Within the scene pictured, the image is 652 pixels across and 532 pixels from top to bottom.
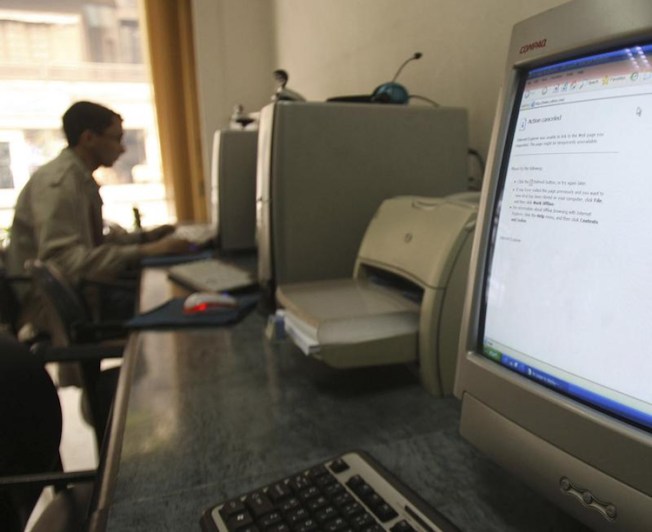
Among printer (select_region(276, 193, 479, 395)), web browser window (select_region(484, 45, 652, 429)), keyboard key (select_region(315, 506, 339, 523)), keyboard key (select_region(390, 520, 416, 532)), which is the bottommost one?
keyboard key (select_region(315, 506, 339, 523))

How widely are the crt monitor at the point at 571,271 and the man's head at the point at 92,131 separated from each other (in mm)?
1787

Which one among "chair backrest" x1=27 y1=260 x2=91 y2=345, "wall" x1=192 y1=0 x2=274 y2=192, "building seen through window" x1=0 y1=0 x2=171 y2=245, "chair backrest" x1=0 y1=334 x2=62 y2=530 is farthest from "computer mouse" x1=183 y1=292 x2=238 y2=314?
"building seen through window" x1=0 y1=0 x2=171 y2=245

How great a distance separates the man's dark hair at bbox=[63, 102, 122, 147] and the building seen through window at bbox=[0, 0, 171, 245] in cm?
A: 129

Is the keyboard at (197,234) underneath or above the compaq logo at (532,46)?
underneath

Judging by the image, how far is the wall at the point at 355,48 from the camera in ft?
3.51

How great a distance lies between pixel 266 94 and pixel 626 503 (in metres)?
3.18

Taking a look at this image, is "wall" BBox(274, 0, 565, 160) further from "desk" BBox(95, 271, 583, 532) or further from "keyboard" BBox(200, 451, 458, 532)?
"keyboard" BBox(200, 451, 458, 532)

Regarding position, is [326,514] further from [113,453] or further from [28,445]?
[28,445]

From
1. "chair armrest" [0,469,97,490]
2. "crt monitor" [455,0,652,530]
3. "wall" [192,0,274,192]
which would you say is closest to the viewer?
"crt monitor" [455,0,652,530]

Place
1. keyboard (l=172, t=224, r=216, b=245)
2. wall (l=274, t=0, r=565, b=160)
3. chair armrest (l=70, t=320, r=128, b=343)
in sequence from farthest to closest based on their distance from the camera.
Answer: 1. keyboard (l=172, t=224, r=216, b=245)
2. chair armrest (l=70, t=320, r=128, b=343)
3. wall (l=274, t=0, r=565, b=160)

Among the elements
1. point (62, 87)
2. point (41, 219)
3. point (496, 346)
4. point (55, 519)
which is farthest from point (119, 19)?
point (496, 346)

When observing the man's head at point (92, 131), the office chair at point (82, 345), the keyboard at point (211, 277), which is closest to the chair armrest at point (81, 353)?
the office chair at point (82, 345)

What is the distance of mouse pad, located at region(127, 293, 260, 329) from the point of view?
3.31 feet

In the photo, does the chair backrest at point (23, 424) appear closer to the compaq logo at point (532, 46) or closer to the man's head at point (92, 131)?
the compaq logo at point (532, 46)
